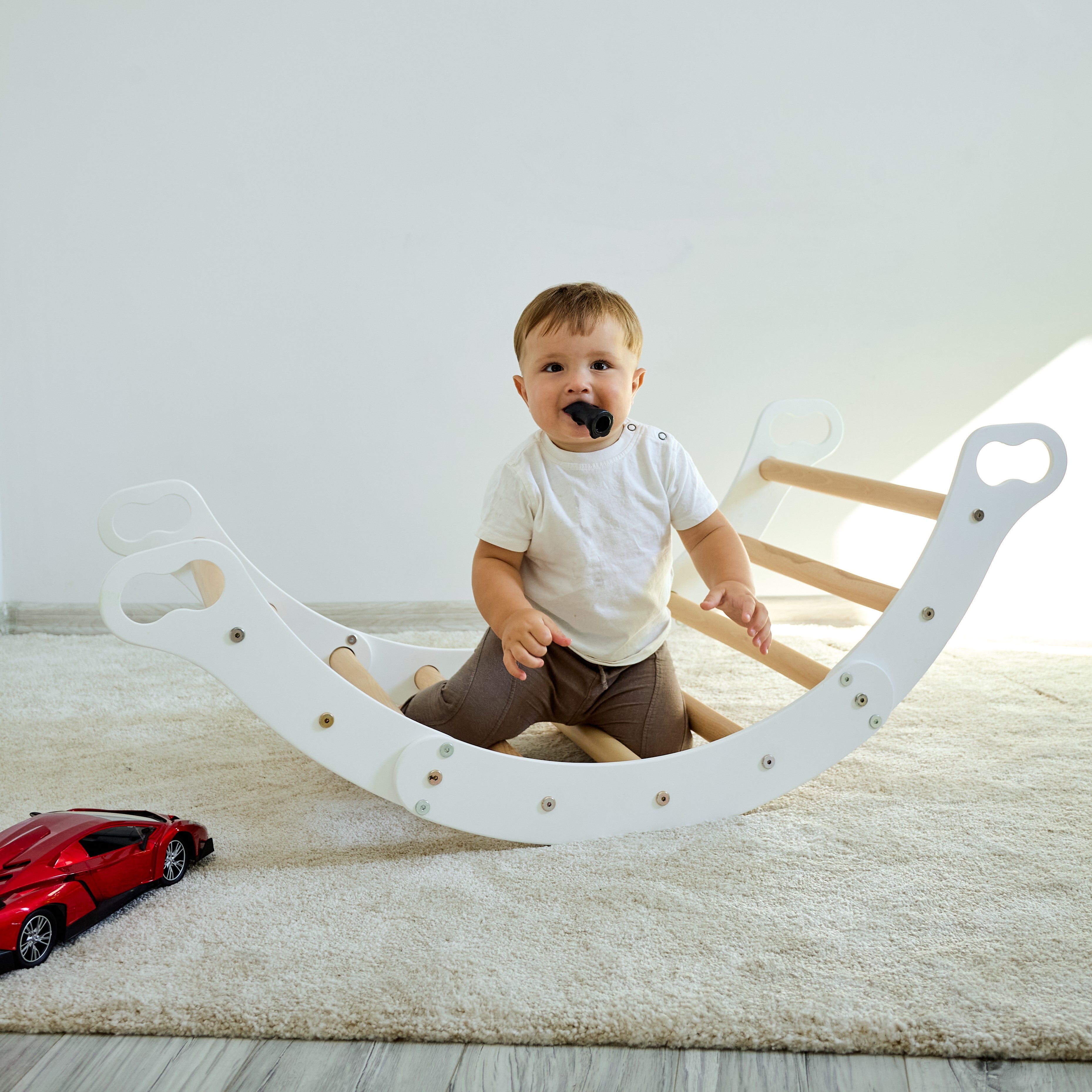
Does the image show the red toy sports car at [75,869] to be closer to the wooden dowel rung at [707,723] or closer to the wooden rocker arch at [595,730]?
the wooden rocker arch at [595,730]

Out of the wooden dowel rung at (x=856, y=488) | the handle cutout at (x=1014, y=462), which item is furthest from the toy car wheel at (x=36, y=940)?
the handle cutout at (x=1014, y=462)

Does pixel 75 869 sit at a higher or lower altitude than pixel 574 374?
lower

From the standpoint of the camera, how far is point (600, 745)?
1.14 metres

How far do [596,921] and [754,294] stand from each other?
61.3 inches

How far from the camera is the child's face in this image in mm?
1016

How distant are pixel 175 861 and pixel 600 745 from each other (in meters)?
0.48

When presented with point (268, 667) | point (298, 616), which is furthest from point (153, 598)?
point (268, 667)

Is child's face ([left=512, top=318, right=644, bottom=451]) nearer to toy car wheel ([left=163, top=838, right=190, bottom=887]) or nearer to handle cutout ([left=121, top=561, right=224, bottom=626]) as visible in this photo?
toy car wheel ([left=163, top=838, right=190, bottom=887])

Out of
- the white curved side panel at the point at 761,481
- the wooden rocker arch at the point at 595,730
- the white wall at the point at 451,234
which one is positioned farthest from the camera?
the white wall at the point at 451,234

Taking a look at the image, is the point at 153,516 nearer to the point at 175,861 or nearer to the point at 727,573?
the point at 175,861

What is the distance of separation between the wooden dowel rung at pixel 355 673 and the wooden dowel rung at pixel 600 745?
23cm

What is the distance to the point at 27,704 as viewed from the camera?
1.50 m

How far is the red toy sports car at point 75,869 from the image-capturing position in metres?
0.75

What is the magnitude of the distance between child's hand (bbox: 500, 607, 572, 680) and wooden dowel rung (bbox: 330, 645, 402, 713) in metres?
0.22
